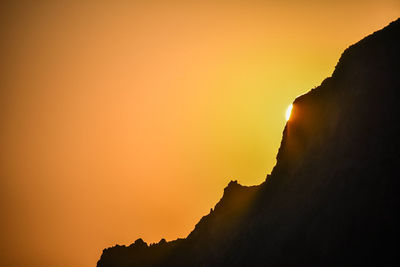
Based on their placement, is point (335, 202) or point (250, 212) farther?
point (250, 212)

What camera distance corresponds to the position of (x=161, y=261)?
5591 cm

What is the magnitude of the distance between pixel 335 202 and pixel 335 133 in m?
7.62

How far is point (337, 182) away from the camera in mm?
29828

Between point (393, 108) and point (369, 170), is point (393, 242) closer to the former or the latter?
point (369, 170)

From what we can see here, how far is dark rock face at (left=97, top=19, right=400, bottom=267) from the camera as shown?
25.1 meters

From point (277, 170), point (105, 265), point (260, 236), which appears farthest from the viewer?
point (105, 265)

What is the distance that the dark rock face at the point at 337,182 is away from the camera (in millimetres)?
25109

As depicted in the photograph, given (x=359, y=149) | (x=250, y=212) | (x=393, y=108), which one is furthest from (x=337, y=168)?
(x=250, y=212)

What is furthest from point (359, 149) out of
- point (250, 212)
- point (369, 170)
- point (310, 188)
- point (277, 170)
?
point (250, 212)

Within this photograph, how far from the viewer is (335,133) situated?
108 ft

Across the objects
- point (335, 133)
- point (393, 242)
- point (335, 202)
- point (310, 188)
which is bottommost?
point (393, 242)

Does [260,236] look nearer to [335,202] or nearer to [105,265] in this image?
[335,202]

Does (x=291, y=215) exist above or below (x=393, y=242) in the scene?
above

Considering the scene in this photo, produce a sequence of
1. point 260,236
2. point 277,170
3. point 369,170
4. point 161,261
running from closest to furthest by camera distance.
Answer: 1. point 369,170
2. point 260,236
3. point 277,170
4. point 161,261
